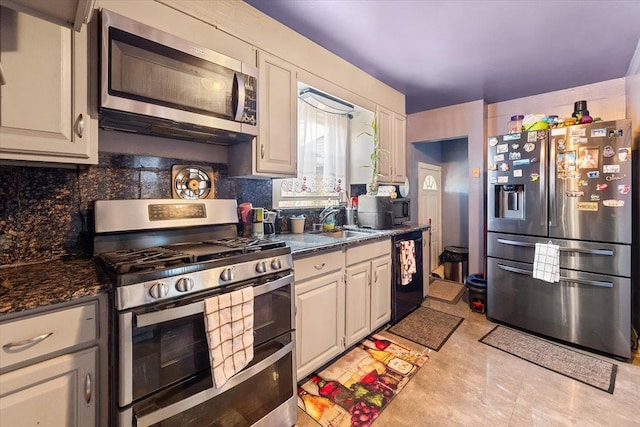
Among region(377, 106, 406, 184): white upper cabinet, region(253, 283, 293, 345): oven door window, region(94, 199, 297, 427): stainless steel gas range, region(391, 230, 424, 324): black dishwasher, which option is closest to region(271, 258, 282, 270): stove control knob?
Answer: region(94, 199, 297, 427): stainless steel gas range

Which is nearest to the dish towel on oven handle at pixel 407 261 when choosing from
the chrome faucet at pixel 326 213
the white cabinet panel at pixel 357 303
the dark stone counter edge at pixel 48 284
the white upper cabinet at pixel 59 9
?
the white cabinet panel at pixel 357 303

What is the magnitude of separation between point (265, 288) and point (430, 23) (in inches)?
82.0

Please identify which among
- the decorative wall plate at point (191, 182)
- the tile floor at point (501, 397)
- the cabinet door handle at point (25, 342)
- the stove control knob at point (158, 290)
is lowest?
the tile floor at point (501, 397)

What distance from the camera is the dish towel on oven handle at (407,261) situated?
2.65 meters

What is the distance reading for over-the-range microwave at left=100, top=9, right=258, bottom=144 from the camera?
1267mm

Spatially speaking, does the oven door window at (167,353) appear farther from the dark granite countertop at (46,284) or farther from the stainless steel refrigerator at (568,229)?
the stainless steel refrigerator at (568,229)

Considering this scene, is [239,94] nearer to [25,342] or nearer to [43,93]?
[43,93]

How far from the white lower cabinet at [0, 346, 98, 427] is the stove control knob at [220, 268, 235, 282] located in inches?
19.2

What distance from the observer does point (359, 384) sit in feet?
6.10

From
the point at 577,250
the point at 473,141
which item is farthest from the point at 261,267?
the point at 473,141

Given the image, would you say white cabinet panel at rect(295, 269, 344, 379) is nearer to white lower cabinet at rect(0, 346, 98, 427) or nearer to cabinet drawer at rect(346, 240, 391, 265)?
cabinet drawer at rect(346, 240, 391, 265)

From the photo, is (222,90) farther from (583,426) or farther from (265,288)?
(583,426)

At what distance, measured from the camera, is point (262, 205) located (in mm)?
2254

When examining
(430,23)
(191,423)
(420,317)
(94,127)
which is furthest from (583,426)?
(94,127)
